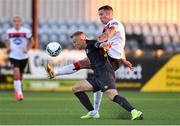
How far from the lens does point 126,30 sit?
104 feet

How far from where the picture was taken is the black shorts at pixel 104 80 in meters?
14.6

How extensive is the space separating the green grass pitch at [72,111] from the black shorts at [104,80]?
57 cm

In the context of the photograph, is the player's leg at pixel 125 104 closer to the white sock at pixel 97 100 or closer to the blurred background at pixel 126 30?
the white sock at pixel 97 100

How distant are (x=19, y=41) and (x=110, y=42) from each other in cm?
777

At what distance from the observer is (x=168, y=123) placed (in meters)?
13.7

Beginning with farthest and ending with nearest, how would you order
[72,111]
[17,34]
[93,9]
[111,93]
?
1. [93,9]
2. [17,34]
3. [72,111]
4. [111,93]

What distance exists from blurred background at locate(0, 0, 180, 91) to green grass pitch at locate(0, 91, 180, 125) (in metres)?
3.37

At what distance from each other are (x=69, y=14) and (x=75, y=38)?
1908 cm

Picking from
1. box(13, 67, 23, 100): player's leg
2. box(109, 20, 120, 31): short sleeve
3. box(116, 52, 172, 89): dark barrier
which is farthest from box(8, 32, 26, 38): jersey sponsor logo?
box(109, 20, 120, 31): short sleeve

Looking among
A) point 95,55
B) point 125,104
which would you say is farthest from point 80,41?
point 125,104

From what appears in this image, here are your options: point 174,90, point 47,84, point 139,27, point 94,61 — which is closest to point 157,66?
point 174,90

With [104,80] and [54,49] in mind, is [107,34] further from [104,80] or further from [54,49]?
[54,49]

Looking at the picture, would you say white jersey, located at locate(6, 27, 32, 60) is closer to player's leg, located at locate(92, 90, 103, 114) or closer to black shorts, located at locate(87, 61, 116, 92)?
player's leg, located at locate(92, 90, 103, 114)

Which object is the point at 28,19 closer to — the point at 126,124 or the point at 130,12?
the point at 130,12
